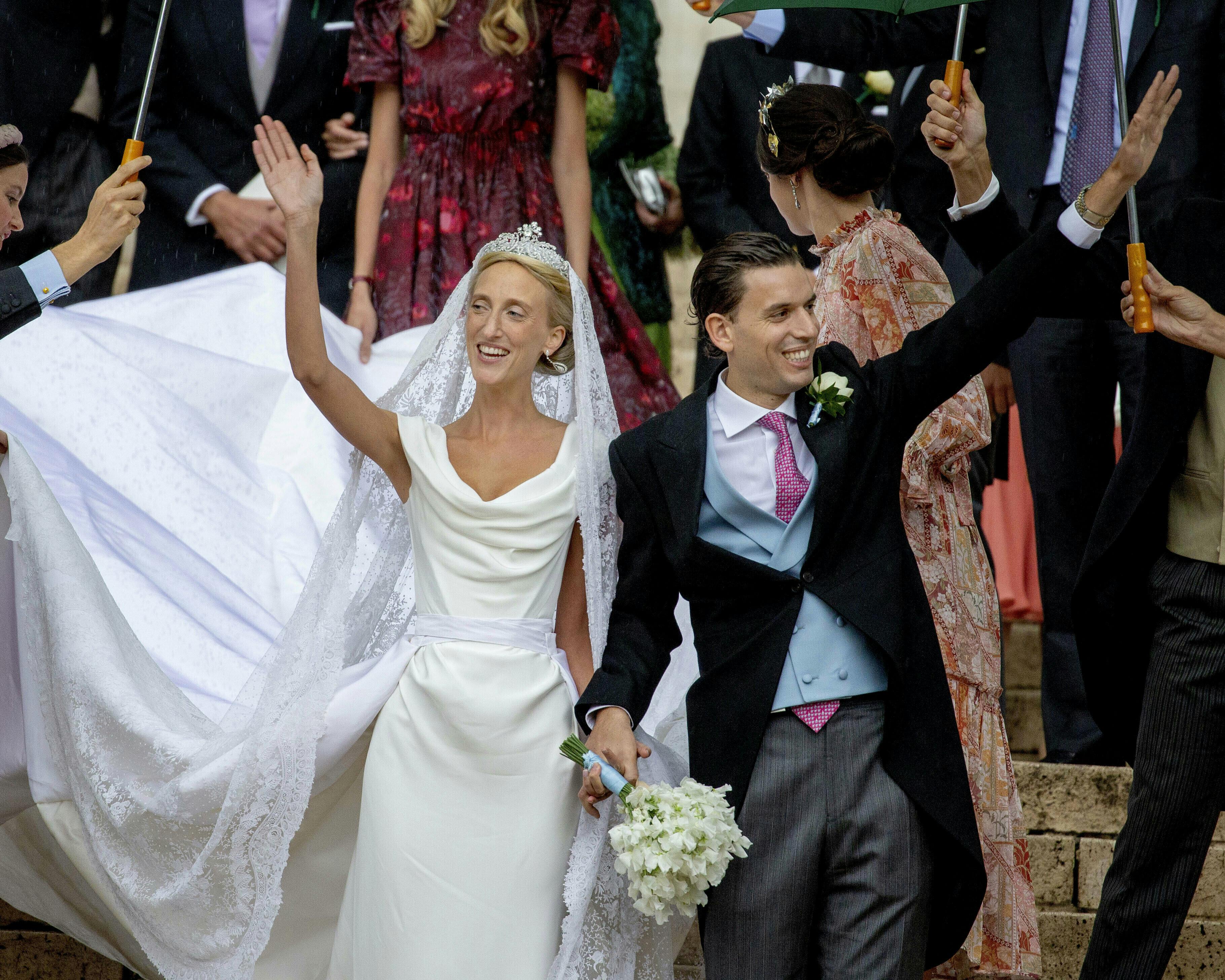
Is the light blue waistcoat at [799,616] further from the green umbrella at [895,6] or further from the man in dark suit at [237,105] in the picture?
the man in dark suit at [237,105]

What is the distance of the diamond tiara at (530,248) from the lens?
3.34 meters

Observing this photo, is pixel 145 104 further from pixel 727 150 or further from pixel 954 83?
pixel 727 150

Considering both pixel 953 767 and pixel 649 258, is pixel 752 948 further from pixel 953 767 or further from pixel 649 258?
pixel 649 258

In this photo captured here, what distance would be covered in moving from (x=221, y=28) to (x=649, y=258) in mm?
1972

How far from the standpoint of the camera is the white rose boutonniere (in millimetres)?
2824

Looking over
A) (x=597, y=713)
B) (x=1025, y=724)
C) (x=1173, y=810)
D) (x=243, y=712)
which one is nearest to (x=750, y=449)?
(x=597, y=713)

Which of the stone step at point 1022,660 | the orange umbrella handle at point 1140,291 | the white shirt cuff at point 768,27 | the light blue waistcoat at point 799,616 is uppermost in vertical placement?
the white shirt cuff at point 768,27

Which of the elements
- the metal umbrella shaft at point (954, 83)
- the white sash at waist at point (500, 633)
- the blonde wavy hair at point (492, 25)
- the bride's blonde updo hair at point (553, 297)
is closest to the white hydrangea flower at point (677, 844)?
the white sash at waist at point (500, 633)

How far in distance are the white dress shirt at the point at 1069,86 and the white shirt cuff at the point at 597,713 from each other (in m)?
2.53

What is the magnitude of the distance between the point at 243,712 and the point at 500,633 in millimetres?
673

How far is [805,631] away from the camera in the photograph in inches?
107

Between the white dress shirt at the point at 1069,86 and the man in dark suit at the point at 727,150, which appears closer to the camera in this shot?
the white dress shirt at the point at 1069,86

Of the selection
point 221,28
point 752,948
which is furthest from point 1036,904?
point 221,28

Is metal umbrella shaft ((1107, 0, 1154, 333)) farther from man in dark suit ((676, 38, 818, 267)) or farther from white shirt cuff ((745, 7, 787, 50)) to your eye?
man in dark suit ((676, 38, 818, 267))
